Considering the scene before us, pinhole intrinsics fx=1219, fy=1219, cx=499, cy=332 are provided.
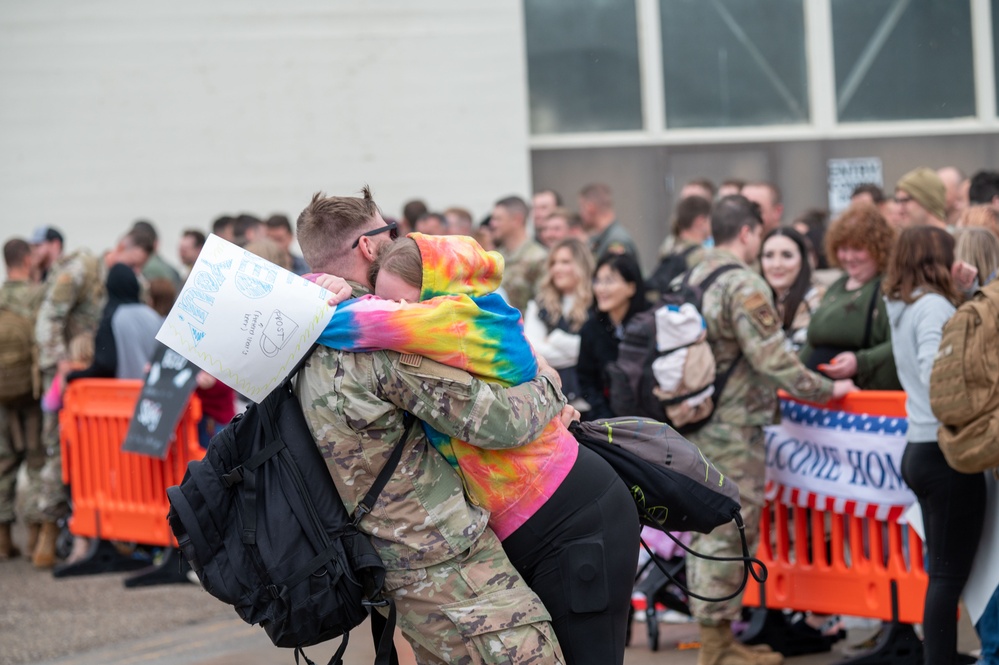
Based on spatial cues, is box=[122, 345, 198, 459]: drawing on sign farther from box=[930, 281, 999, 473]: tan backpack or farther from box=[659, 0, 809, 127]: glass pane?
box=[659, 0, 809, 127]: glass pane

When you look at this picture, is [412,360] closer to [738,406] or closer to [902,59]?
[738,406]

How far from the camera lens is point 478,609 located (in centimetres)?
312

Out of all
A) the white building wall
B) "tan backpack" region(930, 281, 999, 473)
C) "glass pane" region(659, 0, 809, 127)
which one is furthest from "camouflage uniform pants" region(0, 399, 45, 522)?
"glass pane" region(659, 0, 809, 127)

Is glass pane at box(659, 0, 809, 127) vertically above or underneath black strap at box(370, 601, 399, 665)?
above

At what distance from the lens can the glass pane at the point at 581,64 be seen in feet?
47.0

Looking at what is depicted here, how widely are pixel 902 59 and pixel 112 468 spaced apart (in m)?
10.8

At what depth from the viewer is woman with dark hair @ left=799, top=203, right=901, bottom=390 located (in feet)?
19.7

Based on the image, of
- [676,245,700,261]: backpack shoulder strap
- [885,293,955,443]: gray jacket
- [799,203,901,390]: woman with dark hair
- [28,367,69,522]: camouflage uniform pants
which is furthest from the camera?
[28,367,69,522]: camouflage uniform pants

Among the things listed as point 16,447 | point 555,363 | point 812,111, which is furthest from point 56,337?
point 812,111

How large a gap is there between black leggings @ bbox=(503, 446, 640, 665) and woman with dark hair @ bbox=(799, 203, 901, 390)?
9.84 feet

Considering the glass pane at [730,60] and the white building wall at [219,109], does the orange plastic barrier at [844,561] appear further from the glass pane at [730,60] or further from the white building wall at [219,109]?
the glass pane at [730,60]

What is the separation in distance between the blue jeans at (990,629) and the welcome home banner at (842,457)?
667 millimetres

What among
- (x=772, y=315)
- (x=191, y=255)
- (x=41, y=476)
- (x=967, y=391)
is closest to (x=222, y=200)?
(x=191, y=255)

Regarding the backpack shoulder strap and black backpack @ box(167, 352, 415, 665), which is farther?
the backpack shoulder strap
